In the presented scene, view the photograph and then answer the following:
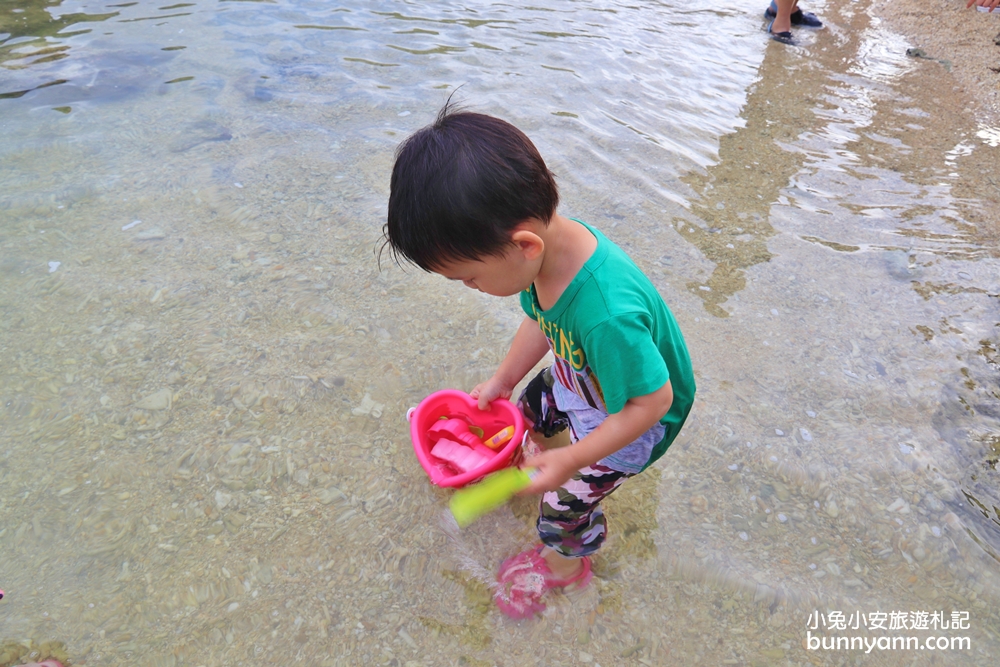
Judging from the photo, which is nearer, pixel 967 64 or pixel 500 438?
pixel 500 438

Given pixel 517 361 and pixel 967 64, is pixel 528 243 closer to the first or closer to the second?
pixel 517 361

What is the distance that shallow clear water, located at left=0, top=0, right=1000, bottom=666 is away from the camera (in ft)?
6.38

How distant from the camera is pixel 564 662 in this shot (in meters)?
1.86

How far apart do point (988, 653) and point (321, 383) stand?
2488mm

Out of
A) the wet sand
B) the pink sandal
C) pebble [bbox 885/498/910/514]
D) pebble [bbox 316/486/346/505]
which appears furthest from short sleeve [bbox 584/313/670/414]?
the wet sand

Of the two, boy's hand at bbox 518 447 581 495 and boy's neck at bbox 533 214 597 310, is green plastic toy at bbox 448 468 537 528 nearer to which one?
boy's hand at bbox 518 447 581 495

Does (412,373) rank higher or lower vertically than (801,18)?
lower

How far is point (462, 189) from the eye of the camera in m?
1.31

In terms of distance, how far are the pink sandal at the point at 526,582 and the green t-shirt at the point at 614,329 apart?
2.51ft

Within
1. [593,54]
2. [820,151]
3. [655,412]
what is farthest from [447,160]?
[593,54]

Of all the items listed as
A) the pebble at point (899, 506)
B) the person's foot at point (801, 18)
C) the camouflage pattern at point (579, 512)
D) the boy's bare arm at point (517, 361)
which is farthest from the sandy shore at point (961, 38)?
the camouflage pattern at point (579, 512)

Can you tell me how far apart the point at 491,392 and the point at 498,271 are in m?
0.81

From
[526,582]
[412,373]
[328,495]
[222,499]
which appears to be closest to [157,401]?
[222,499]

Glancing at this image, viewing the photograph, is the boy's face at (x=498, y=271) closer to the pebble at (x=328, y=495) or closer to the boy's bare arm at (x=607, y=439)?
the boy's bare arm at (x=607, y=439)
